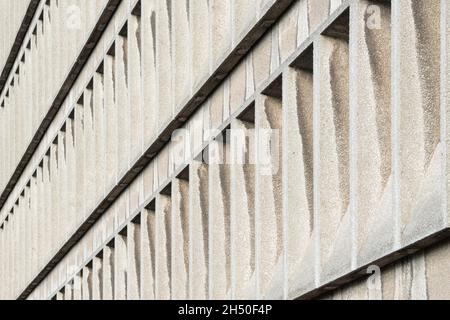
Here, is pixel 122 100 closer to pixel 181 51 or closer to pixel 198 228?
pixel 181 51

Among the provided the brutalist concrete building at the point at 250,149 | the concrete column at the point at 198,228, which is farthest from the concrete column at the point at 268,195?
the concrete column at the point at 198,228

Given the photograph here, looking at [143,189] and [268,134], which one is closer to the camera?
[268,134]

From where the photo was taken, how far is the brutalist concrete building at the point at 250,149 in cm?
1742

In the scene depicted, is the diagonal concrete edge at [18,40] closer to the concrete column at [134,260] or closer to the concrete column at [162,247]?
the concrete column at [134,260]

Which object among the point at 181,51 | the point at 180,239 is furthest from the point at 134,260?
the point at 181,51

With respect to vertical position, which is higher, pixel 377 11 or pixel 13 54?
pixel 13 54

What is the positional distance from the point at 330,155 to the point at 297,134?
4.76 ft

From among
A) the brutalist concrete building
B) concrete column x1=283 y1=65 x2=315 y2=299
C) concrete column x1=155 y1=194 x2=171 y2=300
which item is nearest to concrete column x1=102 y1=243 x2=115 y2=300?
the brutalist concrete building

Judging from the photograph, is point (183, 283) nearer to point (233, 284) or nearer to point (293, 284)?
point (233, 284)

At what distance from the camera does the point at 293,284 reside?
70.0 ft

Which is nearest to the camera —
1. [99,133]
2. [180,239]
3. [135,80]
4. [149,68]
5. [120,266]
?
[180,239]

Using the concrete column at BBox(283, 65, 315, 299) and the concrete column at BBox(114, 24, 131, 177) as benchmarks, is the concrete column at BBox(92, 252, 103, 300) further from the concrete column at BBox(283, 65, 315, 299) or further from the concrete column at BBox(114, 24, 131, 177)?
the concrete column at BBox(283, 65, 315, 299)

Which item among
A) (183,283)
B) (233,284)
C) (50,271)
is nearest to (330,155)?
(233,284)

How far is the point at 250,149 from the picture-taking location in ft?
80.4
